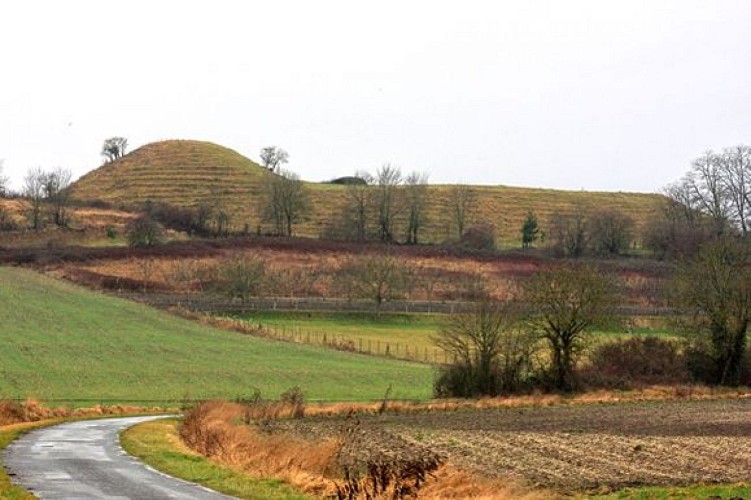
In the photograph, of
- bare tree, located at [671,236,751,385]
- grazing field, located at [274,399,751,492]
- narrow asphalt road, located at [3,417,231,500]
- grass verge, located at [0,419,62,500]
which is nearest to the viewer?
grass verge, located at [0,419,62,500]

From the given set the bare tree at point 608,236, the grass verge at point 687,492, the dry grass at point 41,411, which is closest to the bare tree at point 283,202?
the bare tree at point 608,236

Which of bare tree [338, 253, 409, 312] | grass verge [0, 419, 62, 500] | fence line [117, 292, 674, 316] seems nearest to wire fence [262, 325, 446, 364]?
fence line [117, 292, 674, 316]

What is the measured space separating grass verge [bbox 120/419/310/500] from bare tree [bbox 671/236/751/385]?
39339 mm

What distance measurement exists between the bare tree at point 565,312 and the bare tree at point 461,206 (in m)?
91.6

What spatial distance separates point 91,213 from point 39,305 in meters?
74.5

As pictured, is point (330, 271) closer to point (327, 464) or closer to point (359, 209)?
point (359, 209)

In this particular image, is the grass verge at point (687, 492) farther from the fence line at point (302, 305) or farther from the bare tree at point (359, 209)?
the bare tree at point (359, 209)

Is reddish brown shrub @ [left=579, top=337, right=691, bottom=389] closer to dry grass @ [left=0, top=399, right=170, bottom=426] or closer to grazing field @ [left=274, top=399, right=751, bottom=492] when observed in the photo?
grazing field @ [left=274, top=399, right=751, bottom=492]

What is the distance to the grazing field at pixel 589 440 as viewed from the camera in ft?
79.6

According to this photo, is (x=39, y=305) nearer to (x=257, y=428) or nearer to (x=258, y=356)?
(x=258, y=356)

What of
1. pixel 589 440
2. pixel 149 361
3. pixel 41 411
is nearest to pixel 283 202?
pixel 149 361

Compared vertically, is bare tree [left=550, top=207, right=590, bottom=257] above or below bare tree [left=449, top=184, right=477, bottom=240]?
below

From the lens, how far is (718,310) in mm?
61469

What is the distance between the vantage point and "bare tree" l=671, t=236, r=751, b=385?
6094 centimetres
